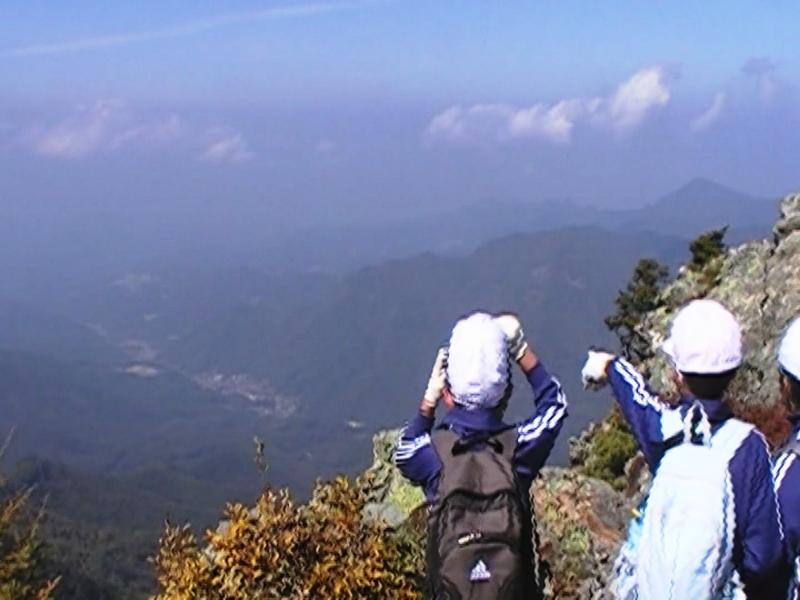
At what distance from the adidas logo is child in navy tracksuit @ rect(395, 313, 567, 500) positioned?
1.77 feet

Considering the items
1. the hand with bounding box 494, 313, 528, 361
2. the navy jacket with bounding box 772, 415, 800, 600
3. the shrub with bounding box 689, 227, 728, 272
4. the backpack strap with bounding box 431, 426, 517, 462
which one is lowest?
the shrub with bounding box 689, 227, 728, 272

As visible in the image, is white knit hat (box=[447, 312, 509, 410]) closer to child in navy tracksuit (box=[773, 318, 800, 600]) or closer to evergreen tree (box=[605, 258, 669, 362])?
child in navy tracksuit (box=[773, 318, 800, 600])

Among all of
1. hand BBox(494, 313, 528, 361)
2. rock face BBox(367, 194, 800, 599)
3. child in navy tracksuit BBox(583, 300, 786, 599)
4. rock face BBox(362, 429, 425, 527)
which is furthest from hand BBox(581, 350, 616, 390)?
rock face BBox(362, 429, 425, 527)

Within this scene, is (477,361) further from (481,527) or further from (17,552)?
(17,552)

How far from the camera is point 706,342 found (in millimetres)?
4957

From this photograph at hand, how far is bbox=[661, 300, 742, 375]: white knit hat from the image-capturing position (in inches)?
195

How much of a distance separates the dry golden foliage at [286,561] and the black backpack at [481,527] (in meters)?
2.09

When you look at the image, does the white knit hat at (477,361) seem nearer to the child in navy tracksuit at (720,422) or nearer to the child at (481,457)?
the child at (481,457)

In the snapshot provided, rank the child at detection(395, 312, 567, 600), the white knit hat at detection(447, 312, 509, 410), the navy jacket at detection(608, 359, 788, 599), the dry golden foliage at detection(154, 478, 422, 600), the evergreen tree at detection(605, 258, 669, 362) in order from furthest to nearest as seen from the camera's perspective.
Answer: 1. the evergreen tree at detection(605, 258, 669, 362)
2. the dry golden foliage at detection(154, 478, 422, 600)
3. the white knit hat at detection(447, 312, 509, 410)
4. the child at detection(395, 312, 567, 600)
5. the navy jacket at detection(608, 359, 788, 599)

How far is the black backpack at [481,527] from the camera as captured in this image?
5.12 m

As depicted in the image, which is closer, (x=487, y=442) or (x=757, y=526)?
(x=757, y=526)

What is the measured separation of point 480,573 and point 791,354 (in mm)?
1750

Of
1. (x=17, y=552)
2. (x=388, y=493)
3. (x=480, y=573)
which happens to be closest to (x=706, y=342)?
(x=480, y=573)

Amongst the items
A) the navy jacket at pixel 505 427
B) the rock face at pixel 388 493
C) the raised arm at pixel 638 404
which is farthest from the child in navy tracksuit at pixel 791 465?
the rock face at pixel 388 493
